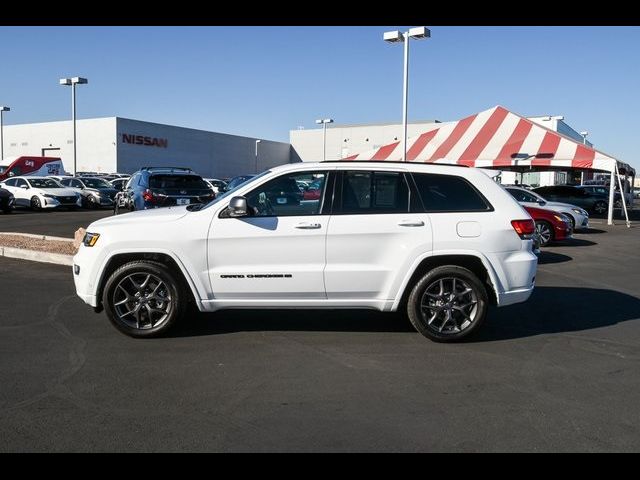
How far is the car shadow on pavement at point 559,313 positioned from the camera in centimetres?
664

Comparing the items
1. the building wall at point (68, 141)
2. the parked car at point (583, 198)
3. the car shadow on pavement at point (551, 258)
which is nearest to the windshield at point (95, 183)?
the parked car at point (583, 198)

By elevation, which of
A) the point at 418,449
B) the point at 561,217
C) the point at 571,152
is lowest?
the point at 418,449

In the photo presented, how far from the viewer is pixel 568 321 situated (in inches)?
281

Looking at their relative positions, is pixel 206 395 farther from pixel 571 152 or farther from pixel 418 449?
pixel 571 152

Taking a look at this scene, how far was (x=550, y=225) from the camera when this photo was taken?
15031 mm

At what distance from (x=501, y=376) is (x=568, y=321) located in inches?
96.0

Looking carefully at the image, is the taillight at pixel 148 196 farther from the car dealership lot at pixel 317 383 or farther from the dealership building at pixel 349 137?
the dealership building at pixel 349 137

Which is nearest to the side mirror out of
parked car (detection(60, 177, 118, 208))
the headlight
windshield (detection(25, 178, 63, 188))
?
the headlight

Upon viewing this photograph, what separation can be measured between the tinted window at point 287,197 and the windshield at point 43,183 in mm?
23637

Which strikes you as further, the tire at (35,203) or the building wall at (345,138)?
the building wall at (345,138)

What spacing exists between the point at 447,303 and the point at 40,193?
2399 cm

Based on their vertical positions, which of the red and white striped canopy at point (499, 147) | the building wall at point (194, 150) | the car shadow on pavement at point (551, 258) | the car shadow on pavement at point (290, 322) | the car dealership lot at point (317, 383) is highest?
the building wall at point (194, 150)

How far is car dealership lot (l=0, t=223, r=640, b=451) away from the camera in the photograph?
389cm

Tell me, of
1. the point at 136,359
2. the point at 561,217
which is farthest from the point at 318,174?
the point at 561,217
